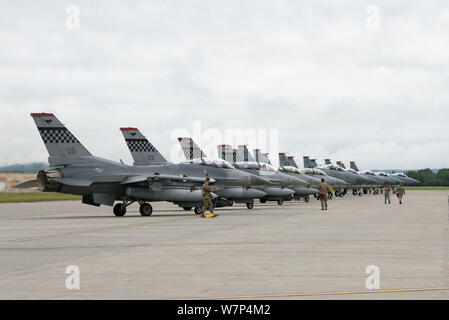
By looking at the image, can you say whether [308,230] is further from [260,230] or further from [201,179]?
[201,179]

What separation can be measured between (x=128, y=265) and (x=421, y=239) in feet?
26.9

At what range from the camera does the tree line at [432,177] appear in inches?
6211

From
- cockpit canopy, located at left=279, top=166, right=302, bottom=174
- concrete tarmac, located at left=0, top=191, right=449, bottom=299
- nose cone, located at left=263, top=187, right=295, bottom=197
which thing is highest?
cockpit canopy, located at left=279, top=166, right=302, bottom=174

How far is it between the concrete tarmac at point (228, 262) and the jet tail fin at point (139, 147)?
13.6m

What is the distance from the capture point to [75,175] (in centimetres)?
2689

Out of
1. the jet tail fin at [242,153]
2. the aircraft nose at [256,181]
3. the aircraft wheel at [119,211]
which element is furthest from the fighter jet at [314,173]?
the aircraft wheel at [119,211]

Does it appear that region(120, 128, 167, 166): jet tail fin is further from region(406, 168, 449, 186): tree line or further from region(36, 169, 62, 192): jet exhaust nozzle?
region(406, 168, 449, 186): tree line

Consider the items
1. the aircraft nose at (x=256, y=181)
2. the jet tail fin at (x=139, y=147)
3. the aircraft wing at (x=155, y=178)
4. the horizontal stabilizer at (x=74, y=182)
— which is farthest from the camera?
Answer: the jet tail fin at (x=139, y=147)

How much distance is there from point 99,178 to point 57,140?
2.44 meters

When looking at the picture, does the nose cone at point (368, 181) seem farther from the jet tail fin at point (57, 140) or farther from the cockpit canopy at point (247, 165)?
the jet tail fin at point (57, 140)

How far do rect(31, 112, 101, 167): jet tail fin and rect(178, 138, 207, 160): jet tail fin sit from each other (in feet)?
23.1

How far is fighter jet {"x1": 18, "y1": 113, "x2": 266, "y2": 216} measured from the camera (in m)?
26.7

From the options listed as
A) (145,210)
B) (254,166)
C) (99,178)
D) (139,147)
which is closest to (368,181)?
(254,166)

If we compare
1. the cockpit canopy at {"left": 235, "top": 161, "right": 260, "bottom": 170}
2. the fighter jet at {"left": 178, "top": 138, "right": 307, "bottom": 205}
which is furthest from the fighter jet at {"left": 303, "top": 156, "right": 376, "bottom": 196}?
the cockpit canopy at {"left": 235, "top": 161, "right": 260, "bottom": 170}
